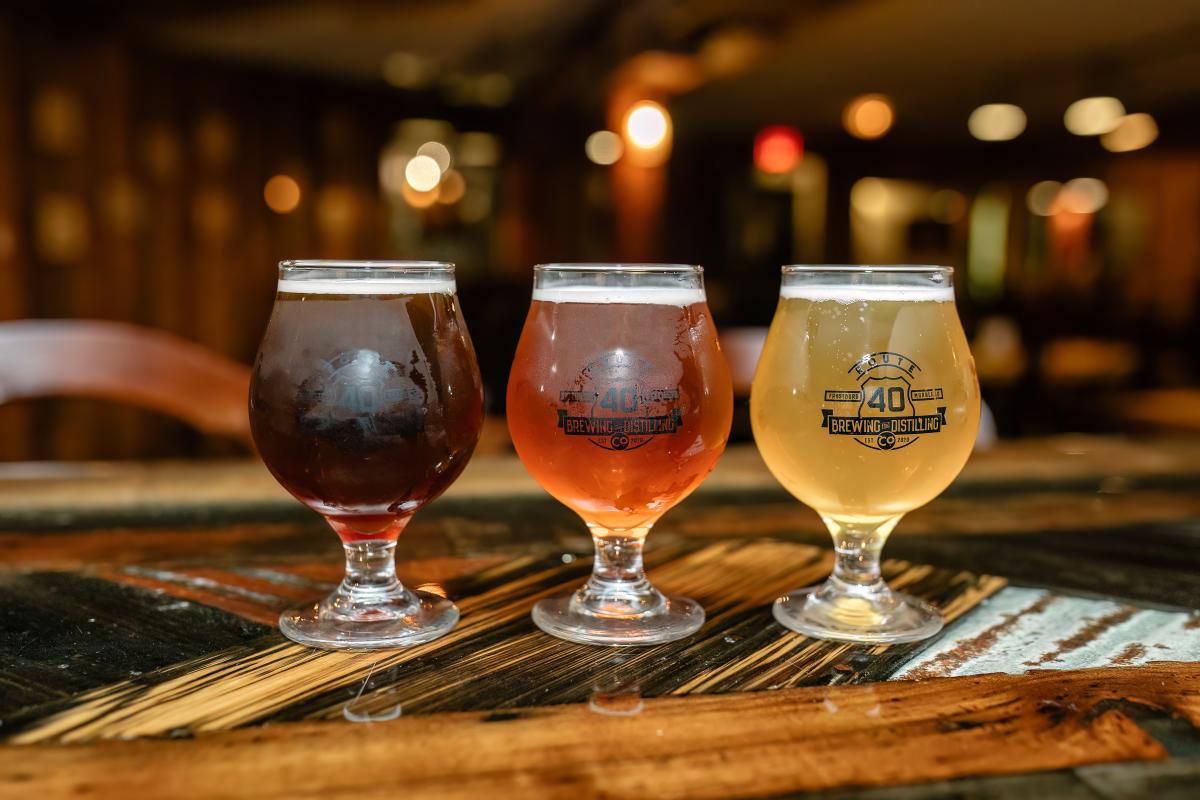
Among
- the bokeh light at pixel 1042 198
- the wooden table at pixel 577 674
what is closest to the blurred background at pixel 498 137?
the bokeh light at pixel 1042 198

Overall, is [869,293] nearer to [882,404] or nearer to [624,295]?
[882,404]

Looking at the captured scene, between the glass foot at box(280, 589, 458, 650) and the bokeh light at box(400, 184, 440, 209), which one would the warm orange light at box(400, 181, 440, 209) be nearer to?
the bokeh light at box(400, 184, 440, 209)

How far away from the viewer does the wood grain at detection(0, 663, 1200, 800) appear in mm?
640

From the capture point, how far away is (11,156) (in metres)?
5.53

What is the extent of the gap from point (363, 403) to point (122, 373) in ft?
4.98

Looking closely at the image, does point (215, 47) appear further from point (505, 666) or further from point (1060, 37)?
point (505, 666)

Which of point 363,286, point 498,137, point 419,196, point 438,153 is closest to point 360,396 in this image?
point 363,286

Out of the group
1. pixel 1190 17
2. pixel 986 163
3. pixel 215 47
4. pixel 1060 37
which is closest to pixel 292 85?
pixel 215 47

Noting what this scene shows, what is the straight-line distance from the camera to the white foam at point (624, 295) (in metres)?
0.98

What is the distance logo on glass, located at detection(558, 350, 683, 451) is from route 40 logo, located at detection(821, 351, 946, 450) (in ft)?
0.53

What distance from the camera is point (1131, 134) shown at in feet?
36.3

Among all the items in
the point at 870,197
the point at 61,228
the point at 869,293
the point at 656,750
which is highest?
the point at 870,197

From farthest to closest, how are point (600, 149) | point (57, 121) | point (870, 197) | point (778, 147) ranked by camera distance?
point (870, 197), point (778, 147), point (600, 149), point (57, 121)

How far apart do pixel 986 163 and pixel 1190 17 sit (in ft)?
20.9
